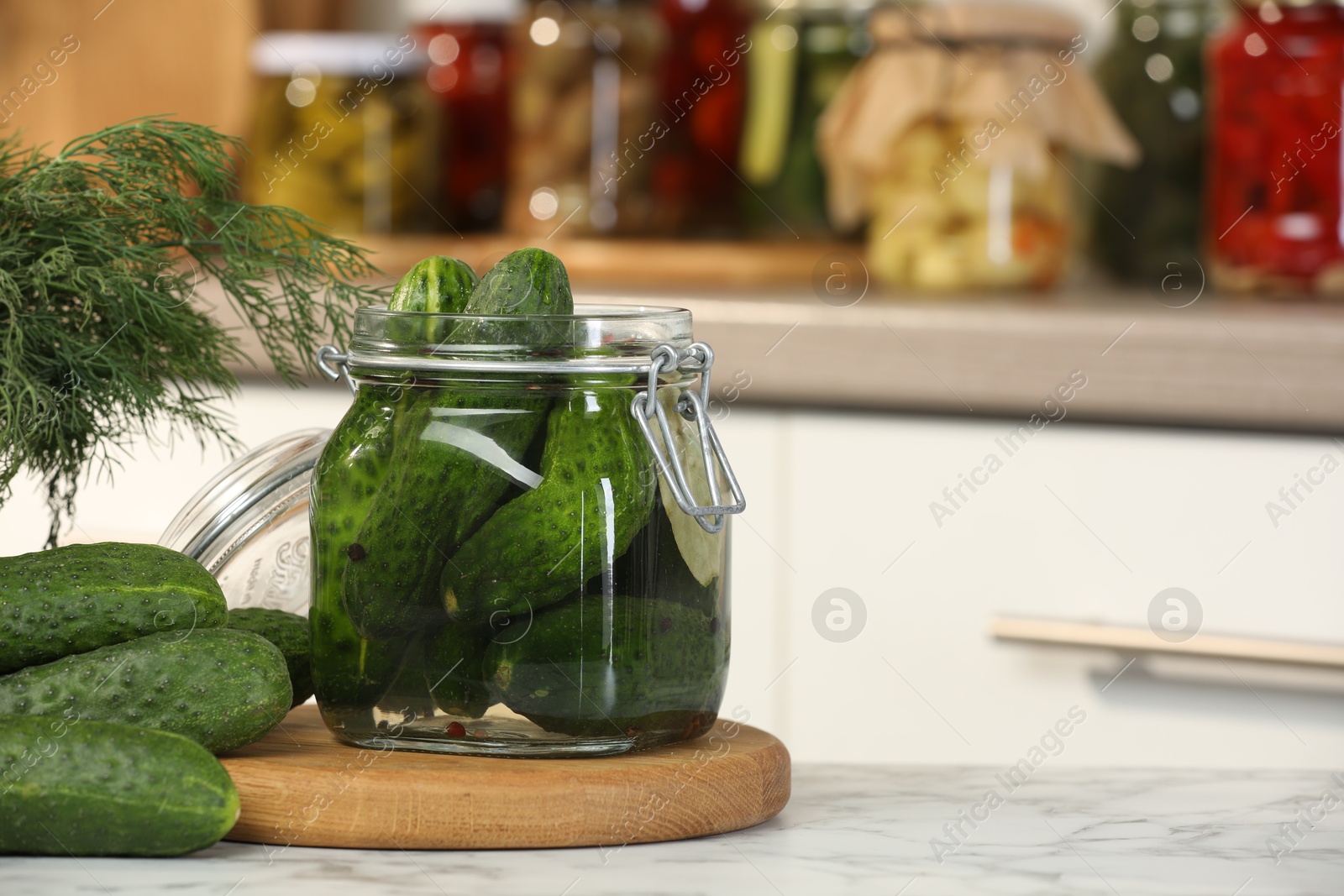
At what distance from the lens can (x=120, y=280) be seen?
608 mm

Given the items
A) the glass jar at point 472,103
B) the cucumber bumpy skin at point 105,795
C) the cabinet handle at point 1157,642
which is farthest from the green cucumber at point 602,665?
the glass jar at point 472,103

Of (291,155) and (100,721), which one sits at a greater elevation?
(291,155)

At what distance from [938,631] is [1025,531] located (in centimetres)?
11

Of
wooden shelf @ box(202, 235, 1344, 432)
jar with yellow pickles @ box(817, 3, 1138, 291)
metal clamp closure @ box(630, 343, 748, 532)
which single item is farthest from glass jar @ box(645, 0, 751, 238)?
metal clamp closure @ box(630, 343, 748, 532)

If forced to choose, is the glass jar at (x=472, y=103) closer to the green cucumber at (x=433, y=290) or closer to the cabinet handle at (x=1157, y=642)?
the cabinet handle at (x=1157, y=642)

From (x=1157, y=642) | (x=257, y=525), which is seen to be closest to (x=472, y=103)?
(x=1157, y=642)

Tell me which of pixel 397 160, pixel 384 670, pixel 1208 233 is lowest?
pixel 384 670

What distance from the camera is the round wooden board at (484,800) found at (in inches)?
19.6

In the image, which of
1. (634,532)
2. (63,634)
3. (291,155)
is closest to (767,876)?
(634,532)

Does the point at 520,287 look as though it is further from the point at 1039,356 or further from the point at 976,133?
the point at 976,133

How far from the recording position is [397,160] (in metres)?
1.72

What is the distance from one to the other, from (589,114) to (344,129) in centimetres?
27

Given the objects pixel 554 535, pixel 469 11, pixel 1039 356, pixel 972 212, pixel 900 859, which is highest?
pixel 469 11

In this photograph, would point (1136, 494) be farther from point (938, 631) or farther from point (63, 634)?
point (63, 634)
